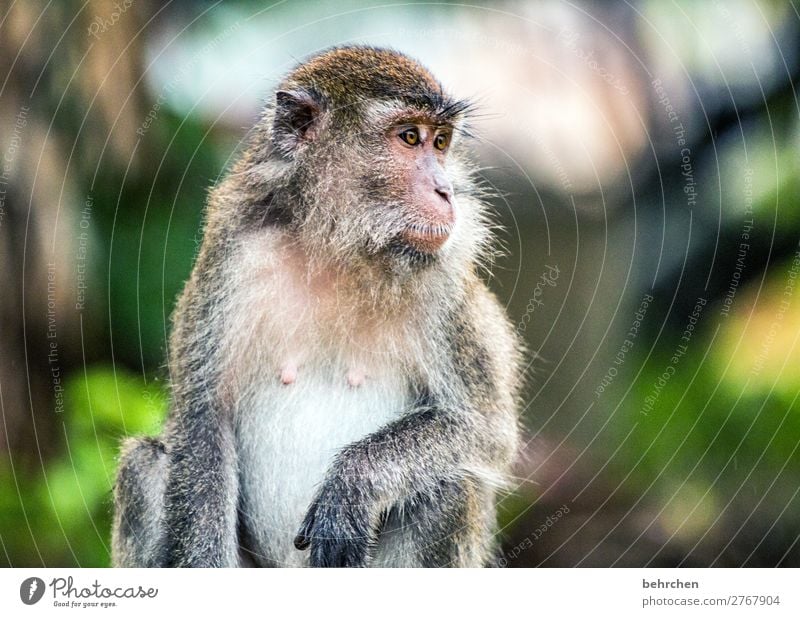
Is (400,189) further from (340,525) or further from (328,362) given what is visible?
(340,525)

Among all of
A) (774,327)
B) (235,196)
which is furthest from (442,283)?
(774,327)

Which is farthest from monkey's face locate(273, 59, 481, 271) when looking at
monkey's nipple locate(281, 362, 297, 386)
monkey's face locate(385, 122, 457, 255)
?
monkey's nipple locate(281, 362, 297, 386)

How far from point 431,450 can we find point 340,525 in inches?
19.7

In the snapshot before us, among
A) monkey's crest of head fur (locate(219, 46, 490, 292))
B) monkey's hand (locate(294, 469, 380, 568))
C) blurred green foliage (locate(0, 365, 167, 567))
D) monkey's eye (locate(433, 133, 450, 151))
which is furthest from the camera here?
blurred green foliage (locate(0, 365, 167, 567))

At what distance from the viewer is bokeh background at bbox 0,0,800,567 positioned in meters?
4.86

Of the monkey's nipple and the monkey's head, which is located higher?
the monkey's head

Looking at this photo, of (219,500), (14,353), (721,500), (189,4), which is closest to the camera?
(219,500)

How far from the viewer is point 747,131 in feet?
16.6

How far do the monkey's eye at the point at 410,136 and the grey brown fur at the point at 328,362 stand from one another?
0.25 feet

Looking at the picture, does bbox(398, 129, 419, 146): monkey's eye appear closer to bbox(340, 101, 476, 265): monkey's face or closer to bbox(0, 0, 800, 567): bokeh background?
bbox(340, 101, 476, 265): monkey's face

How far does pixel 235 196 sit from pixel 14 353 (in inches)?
88.5

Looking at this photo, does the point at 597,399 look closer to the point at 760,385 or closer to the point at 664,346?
the point at 664,346

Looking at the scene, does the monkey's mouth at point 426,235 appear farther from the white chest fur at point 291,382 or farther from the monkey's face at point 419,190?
the white chest fur at point 291,382

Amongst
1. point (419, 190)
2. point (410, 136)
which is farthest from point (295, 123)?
point (419, 190)
